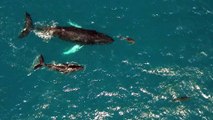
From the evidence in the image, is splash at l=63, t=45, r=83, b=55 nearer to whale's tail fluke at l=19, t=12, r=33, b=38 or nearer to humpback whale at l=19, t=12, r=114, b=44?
humpback whale at l=19, t=12, r=114, b=44

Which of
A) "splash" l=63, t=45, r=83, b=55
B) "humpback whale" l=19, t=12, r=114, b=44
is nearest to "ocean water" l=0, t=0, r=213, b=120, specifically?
"splash" l=63, t=45, r=83, b=55

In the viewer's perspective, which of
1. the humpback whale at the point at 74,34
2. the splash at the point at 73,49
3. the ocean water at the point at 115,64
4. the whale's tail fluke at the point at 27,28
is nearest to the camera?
the ocean water at the point at 115,64

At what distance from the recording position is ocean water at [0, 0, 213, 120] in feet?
88.4

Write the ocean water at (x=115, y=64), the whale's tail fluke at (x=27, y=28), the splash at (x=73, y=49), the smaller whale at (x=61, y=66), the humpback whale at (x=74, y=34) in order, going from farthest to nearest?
the whale's tail fluke at (x=27, y=28)
the humpback whale at (x=74, y=34)
the splash at (x=73, y=49)
the smaller whale at (x=61, y=66)
the ocean water at (x=115, y=64)

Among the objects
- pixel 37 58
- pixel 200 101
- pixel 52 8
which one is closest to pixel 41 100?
pixel 37 58

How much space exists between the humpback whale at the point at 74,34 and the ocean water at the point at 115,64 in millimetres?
366

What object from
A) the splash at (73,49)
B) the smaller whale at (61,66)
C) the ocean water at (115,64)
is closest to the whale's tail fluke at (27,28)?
the ocean water at (115,64)

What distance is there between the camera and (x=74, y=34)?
95.5ft

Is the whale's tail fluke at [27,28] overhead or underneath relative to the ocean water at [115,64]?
overhead

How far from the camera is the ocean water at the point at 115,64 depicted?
2694cm

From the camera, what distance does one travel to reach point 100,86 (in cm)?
2764

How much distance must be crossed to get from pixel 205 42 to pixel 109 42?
6.50 meters

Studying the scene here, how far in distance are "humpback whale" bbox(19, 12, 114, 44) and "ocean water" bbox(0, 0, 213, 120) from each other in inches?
14.4

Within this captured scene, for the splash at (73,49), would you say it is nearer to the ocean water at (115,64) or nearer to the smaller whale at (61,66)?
the ocean water at (115,64)
